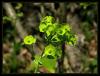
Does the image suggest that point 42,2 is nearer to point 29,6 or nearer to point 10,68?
point 29,6

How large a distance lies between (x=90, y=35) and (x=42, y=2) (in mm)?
549

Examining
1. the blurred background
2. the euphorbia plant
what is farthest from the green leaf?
the blurred background

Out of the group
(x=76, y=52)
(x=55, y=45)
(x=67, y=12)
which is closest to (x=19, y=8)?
(x=67, y=12)

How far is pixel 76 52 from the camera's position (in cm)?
302

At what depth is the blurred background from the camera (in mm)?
2992

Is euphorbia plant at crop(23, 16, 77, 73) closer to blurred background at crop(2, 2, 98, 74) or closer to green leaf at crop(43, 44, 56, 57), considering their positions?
green leaf at crop(43, 44, 56, 57)

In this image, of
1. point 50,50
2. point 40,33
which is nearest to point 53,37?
point 50,50

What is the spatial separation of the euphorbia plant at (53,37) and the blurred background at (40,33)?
124 centimetres

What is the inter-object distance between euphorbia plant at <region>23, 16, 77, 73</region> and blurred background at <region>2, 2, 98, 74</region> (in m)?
1.24

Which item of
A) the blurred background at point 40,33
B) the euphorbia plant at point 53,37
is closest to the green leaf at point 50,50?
the euphorbia plant at point 53,37

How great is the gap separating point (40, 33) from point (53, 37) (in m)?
1.64

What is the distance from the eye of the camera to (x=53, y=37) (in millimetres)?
1640

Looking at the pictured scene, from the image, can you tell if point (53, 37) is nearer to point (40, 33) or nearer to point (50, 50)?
point (50, 50)

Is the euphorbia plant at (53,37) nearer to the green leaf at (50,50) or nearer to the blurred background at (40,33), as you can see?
the green leaf at (50,50)
